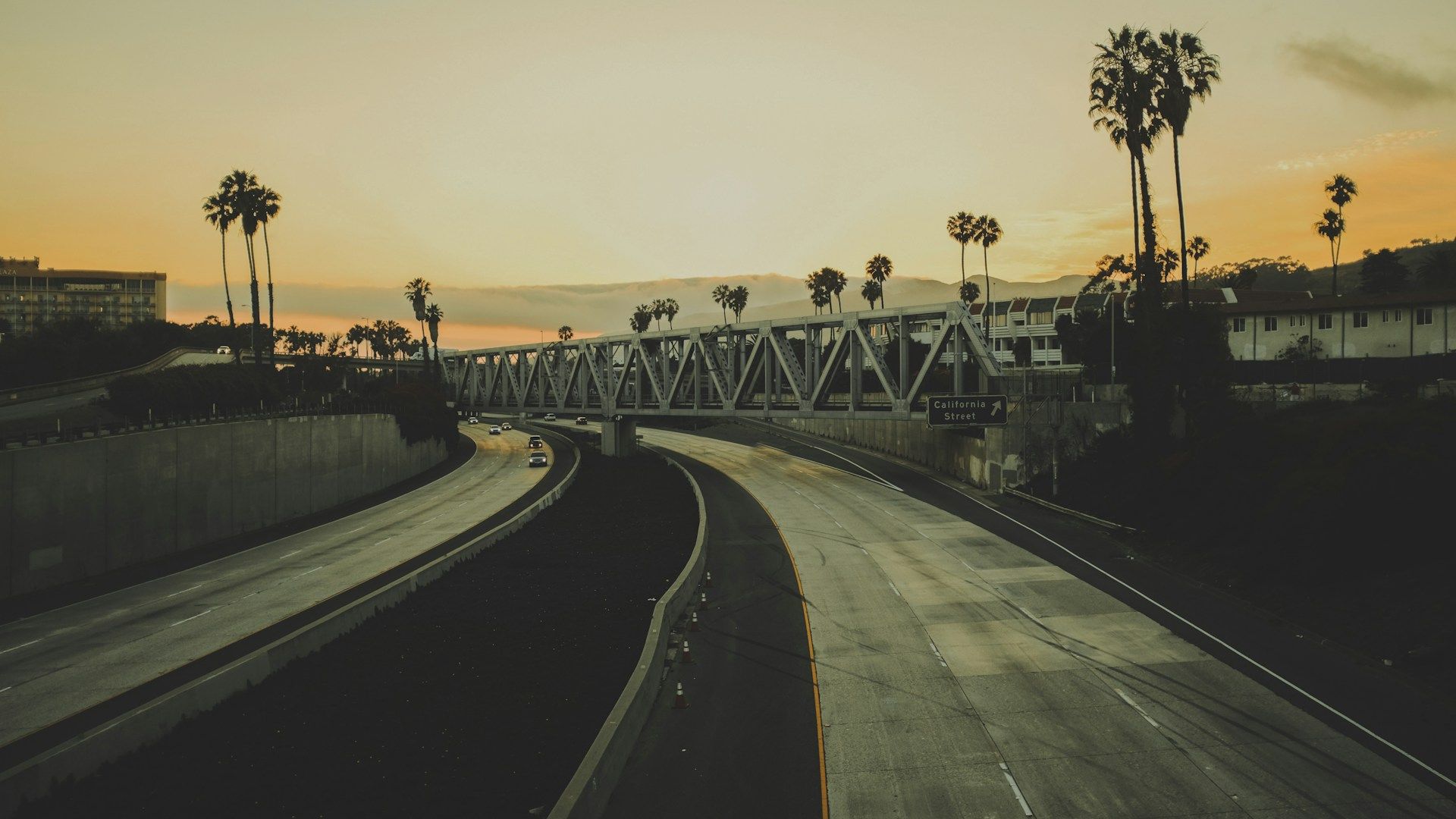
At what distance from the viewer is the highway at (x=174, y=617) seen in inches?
840

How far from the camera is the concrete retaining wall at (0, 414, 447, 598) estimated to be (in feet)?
109

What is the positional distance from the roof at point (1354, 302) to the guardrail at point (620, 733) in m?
73.5

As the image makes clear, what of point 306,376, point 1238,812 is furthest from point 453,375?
point 1238,812

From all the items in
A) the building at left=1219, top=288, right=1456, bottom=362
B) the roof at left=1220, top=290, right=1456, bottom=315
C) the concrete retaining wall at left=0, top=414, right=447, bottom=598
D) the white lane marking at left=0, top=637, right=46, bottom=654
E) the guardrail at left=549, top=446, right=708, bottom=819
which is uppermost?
the roof at left=1220, top=290, right=1456, bottom=315

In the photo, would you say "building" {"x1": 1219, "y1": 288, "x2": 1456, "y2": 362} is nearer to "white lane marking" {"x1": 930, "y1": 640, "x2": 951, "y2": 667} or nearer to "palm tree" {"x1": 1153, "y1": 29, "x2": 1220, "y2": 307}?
"palm tree" {"x1": 1153, "y1": 29, "x2": 1220, "y2": 307}

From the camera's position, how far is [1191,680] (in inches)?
866

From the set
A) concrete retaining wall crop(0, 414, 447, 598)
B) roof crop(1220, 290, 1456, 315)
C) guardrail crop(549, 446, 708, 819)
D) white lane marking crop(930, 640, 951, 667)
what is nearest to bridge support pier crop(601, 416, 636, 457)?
concrete retaining wall crop(0, 414, 447, 598)

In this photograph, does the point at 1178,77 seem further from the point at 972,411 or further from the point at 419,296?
the point at 419,296

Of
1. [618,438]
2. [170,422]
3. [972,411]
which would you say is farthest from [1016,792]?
[618,438]

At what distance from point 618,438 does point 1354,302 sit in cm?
7221

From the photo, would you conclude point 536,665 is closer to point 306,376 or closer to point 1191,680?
point 1191,680

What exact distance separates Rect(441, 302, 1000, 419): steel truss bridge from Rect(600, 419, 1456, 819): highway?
3098 cm

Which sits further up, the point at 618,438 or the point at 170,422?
the point at 170,422

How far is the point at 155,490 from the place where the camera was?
40.8 meters
